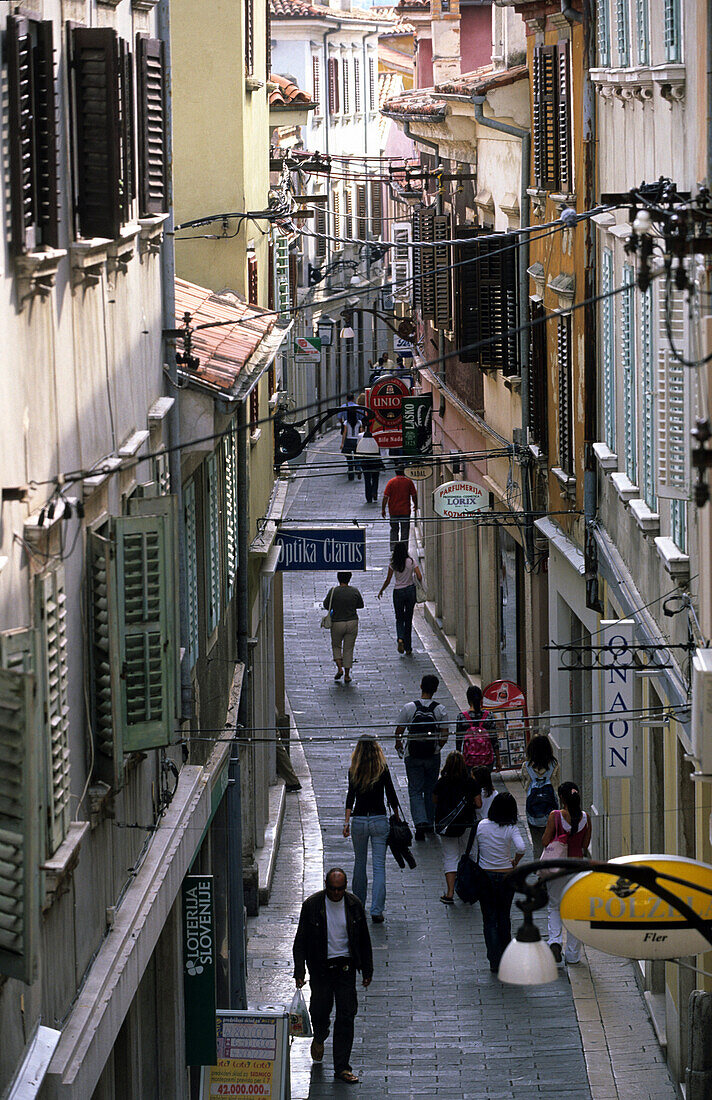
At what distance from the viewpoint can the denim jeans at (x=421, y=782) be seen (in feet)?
68.3

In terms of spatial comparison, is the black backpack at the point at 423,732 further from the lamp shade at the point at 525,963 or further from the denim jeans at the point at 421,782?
the lamp shade at the point at 525,963

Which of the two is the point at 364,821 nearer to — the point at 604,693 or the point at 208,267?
the point at 604,693

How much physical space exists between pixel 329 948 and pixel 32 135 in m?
8.64

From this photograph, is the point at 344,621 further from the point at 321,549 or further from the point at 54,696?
the point at 54,696

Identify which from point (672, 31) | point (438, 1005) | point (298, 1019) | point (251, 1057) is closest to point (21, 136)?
point (672, 31)

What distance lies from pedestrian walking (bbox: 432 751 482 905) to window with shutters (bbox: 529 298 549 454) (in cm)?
526

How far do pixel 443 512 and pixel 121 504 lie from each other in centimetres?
1382

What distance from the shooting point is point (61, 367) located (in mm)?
9391

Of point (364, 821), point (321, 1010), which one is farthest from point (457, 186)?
point (321, 1010)

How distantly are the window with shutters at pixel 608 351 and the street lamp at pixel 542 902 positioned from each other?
948 centimetres

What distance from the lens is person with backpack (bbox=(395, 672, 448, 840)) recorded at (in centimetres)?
2039

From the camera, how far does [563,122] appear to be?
2098 cm

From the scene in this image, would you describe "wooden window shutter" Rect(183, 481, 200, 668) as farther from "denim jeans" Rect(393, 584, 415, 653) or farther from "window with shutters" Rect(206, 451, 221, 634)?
"denim jeans" Rect(393, 584, 415, 653)

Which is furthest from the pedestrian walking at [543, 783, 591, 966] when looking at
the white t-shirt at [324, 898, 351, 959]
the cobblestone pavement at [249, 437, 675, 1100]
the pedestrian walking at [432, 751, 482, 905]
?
the white t-shirt at [324, 898, 351, 959]
